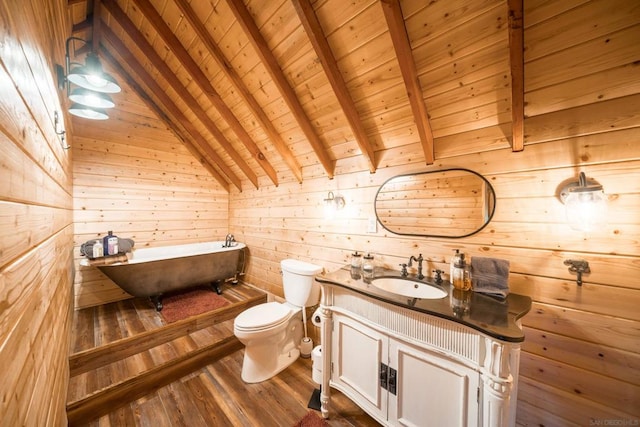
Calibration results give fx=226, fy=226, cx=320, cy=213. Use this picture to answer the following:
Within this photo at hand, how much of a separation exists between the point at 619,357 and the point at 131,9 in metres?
4.08

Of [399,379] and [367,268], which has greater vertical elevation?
[367,268]

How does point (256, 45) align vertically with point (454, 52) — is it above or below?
above

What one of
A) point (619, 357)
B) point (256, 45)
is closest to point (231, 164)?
point (256, 45)

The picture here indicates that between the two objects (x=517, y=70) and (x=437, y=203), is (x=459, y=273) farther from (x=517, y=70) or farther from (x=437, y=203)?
(x=517, y=70)

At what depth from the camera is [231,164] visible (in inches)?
129

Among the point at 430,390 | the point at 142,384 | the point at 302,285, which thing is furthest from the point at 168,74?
the point at 430,390

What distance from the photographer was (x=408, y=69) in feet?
4.15

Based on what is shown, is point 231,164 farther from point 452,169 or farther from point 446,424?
point 446,424

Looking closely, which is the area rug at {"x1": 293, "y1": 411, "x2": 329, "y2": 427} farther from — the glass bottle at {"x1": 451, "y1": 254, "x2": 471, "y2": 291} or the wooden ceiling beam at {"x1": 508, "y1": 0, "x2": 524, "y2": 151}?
the wooden ceiling beam at {"x1": 508, "y1": 0, "x2": 524, "y2": 151}

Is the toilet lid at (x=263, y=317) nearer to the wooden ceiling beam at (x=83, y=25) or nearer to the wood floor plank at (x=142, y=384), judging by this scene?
the wood floor plank at (x=142, y=384)

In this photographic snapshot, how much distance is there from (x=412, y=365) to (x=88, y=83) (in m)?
2.68

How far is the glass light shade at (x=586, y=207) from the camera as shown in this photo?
1.08 meters

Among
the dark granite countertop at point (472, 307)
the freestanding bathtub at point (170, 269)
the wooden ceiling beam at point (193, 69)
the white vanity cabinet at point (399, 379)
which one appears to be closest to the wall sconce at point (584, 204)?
the dark granite countertop at point (472, 307)

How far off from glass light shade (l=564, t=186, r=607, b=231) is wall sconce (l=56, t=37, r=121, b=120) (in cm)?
275
